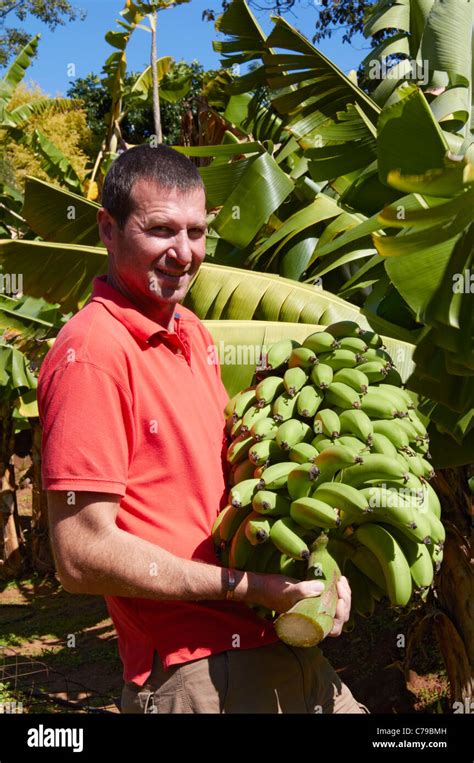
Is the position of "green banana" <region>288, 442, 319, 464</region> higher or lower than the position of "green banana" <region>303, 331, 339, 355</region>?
lower

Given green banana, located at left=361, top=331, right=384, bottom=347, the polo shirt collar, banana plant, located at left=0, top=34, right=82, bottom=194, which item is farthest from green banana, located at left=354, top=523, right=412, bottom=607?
banana plant, located at left=0, top=34, right=82, bottom=194

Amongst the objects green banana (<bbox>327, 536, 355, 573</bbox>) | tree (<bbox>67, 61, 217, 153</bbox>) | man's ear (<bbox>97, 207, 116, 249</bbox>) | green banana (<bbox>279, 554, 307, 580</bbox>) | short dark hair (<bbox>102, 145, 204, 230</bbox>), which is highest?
tree (<bbox>67, 61, 217, 153</bbox>)

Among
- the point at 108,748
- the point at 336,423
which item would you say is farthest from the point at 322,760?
the point at 336,423

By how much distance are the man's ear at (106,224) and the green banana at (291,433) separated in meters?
0.65

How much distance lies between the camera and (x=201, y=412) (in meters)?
1.96

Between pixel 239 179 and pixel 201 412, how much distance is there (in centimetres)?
237

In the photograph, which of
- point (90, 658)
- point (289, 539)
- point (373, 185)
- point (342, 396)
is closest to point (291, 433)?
point (342, 396)

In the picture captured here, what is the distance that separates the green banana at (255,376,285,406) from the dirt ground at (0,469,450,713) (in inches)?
81.4

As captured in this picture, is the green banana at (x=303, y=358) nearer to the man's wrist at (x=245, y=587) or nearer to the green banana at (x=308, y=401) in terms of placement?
the green banana at (x=308, y=401)

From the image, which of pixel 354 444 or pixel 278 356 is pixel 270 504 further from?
pixel 278 356

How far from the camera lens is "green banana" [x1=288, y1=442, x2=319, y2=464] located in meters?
1.83

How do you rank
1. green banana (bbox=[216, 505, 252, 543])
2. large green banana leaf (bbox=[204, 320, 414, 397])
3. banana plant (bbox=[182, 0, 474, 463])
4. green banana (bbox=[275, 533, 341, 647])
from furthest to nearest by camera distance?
large green banana leaf (bbox=[204, 320, 414, 397]), banana plant (bbox=[182, 0, 474, 463]), green banana (bbox=[216, 505, 252, 543]), green banana (bbox=[275, 533, 341, 647])

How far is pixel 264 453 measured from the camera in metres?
1.84

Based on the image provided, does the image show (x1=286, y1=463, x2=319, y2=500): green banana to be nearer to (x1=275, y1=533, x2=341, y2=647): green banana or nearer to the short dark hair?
(x1=275, y1=533, x2=341, y2=647): green banana
